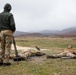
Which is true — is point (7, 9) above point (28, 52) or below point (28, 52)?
above

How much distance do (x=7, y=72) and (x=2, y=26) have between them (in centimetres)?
274

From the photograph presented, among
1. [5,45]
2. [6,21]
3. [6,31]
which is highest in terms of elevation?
[6,21]

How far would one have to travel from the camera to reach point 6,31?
48.4ft

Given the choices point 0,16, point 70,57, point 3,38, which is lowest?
point 70,57

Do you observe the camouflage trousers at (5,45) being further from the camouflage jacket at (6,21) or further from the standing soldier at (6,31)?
the camouflage jacket at (6,21)

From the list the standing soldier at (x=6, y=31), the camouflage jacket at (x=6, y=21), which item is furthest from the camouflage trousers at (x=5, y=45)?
the camouflage jacket at (x=6, y=21)

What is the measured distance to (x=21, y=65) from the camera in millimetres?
14891

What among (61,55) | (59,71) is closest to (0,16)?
(59,71)

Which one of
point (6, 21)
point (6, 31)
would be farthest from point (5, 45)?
point (6, 21)

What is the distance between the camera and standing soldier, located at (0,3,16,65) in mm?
14680

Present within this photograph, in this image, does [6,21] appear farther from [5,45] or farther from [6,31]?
[5,45]

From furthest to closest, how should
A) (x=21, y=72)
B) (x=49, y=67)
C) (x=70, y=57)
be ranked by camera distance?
(x=70, y=57) < (x=49, y=67) < (x=21, y=72)

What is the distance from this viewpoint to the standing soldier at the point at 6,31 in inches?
578

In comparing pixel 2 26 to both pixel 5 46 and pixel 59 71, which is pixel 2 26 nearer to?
pixel 5 46
